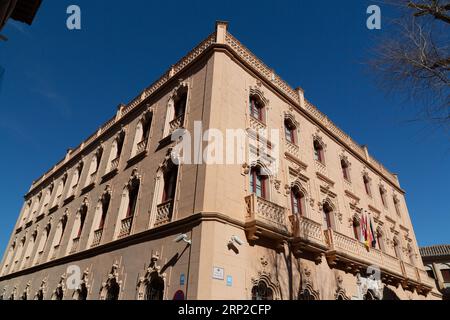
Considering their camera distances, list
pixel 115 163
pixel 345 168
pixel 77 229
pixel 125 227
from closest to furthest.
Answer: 1. pixel 125 227
2. pixel 115 163
3. pixel 77 229
4. pixel 345 168

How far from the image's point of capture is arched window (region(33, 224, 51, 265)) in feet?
61.1

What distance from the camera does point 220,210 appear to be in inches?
360

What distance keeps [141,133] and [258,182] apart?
748 cm

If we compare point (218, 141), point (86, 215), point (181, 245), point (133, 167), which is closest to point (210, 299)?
point (181, 245)

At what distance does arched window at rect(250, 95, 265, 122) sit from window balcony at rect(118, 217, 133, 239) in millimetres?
7115

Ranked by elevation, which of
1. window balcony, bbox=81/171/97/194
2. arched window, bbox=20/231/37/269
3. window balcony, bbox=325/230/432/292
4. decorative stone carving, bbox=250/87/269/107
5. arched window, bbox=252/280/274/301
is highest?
decorative stone carving, bbox=250/87/269/107

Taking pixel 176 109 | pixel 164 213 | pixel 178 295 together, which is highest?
pixel 176 109

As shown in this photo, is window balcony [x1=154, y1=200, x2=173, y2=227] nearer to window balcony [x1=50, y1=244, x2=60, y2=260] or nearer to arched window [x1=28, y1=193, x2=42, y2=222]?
window balcony [x1=50, y1=244, x2=60, y2=260]

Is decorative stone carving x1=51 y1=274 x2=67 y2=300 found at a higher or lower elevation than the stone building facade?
lower

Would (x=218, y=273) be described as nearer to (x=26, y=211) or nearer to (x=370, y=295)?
(x=370, y=295)

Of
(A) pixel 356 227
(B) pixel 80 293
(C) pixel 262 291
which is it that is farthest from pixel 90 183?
(A) pixel 356 227

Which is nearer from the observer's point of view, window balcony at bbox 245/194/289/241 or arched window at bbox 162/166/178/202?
window balcony at bbox 245/194/289/241

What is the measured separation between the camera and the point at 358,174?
19.3 metres

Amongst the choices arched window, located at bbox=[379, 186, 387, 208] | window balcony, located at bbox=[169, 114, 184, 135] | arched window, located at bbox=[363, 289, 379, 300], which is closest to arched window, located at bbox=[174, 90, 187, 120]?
window balcony, located at bbox=[169, 114, 184, 135]
